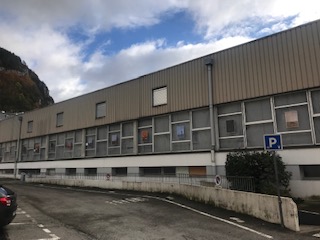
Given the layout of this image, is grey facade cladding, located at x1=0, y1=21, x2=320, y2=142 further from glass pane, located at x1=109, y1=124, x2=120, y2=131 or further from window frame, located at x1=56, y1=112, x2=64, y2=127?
window frame, located at x1=56, y1=112, x2=64, y2=127

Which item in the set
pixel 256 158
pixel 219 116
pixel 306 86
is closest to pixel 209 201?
pixel 256 158

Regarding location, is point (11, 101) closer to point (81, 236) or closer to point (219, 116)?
point (219, 116)

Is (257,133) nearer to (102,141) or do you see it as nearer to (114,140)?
(114,140)

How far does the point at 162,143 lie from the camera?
21109 millimetres

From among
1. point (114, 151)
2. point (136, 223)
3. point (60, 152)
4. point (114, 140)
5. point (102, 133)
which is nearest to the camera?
point (136, 223)

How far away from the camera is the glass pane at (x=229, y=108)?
17.5 m

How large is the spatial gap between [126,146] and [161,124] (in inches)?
148

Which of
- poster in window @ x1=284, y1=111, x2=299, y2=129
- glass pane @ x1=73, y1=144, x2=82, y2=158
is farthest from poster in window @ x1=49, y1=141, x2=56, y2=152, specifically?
poster in window @ x1=284, y1=111, x2=299, y2=129

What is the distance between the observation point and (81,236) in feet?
28.0

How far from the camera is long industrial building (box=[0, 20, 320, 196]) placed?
48.8 feet

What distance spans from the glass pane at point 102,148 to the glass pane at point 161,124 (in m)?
5.71

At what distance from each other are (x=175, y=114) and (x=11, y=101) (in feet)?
260

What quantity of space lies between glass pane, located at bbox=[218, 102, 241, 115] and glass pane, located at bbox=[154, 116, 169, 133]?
13.8 feet

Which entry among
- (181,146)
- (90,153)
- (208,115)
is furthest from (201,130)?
(90,153)
